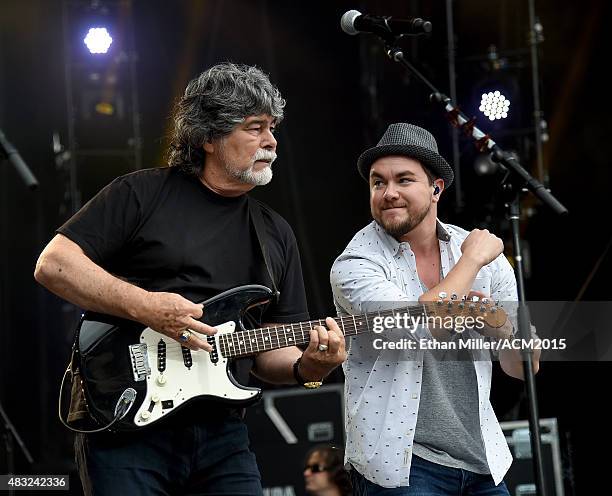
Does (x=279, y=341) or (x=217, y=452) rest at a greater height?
(x=279, y=341)

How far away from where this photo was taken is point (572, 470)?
547 centimetres

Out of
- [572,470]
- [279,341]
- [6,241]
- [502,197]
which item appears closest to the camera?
[279,341]

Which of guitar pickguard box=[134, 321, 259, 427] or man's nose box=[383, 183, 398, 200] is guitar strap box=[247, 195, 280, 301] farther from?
man's nose box=[383, 183, 398, 200]

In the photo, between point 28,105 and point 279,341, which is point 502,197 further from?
point 28,105

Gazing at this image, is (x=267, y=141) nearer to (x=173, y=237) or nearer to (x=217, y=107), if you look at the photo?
→ (x=217, y=107)

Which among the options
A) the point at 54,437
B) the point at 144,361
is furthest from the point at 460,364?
the point at 54,437

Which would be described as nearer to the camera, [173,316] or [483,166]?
[173,316]

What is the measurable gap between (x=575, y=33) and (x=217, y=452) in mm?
5106

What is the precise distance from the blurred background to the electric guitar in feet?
9.71

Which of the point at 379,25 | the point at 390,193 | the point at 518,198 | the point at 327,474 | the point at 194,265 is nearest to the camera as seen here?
the point at 194,265

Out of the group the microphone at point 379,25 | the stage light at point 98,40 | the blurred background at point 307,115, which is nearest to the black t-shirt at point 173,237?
the microphone at point 379,25

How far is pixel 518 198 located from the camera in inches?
157

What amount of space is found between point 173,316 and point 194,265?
266 millimetres

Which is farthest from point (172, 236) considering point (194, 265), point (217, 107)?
point (217, 107)
